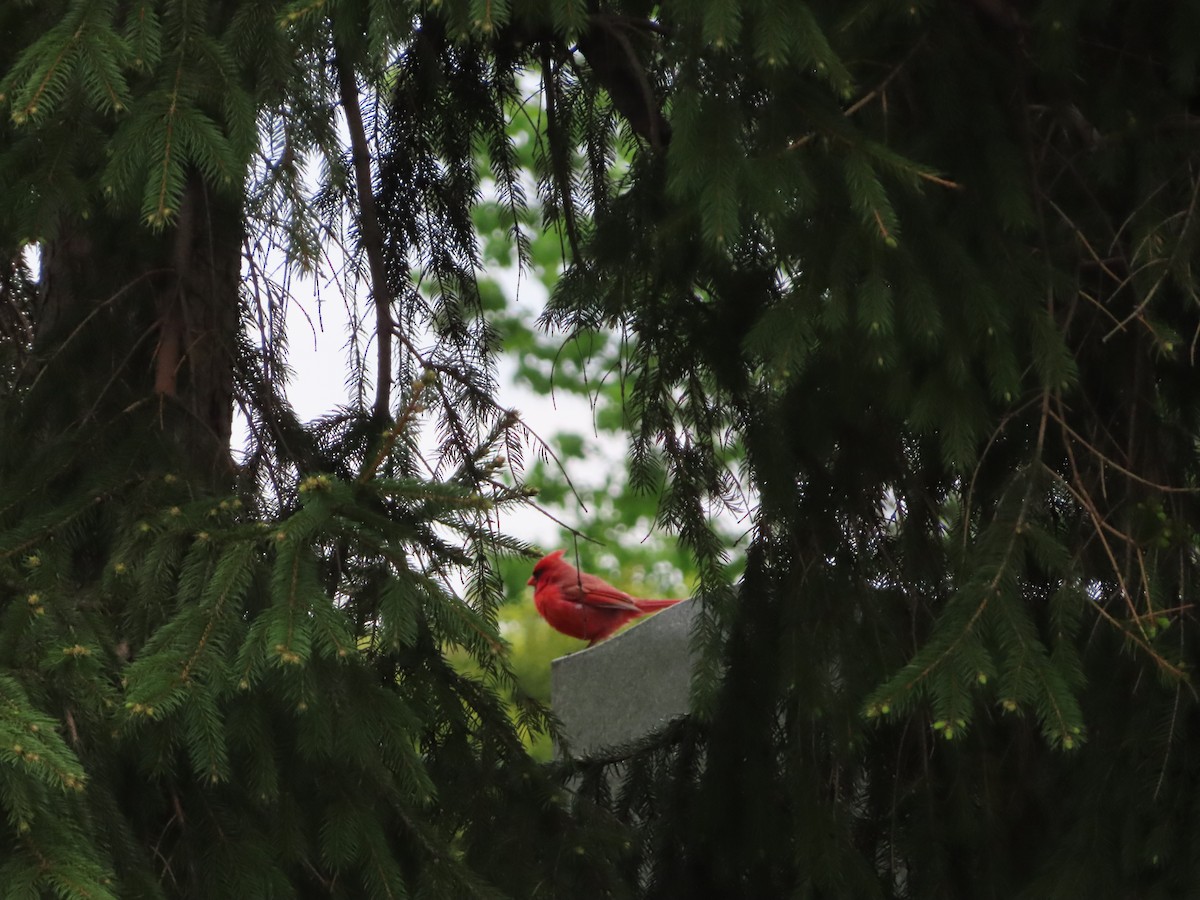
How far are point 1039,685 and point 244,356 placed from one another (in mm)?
2065

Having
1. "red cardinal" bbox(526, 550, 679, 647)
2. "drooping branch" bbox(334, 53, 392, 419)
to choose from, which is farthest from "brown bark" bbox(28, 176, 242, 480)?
"red cardinal" bbox(526, 550, 679, 647)

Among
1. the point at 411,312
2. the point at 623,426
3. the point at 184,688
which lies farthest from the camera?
the point at 411,312

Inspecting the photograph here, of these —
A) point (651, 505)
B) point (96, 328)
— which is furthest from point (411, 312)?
point (651, 505)

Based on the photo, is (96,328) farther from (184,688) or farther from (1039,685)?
(1039,685)

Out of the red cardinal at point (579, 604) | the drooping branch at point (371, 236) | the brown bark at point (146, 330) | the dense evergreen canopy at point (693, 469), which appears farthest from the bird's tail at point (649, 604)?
the brown bark at point (146, 330)

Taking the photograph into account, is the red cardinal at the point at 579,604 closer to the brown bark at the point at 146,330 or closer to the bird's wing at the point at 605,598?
the bird's wing at the point at 605,598

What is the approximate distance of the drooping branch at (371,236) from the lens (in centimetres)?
393

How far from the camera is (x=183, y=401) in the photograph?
3350 mm

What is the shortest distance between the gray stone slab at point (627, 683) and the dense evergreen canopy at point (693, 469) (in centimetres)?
144

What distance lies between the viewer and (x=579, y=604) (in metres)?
6.68

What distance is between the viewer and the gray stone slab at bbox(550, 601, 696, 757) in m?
5.58

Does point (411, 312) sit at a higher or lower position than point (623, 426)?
higher

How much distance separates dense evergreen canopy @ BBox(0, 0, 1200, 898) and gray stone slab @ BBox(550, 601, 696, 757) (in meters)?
1.44

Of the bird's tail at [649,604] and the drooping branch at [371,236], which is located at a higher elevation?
the drooping branch at [371,236]
